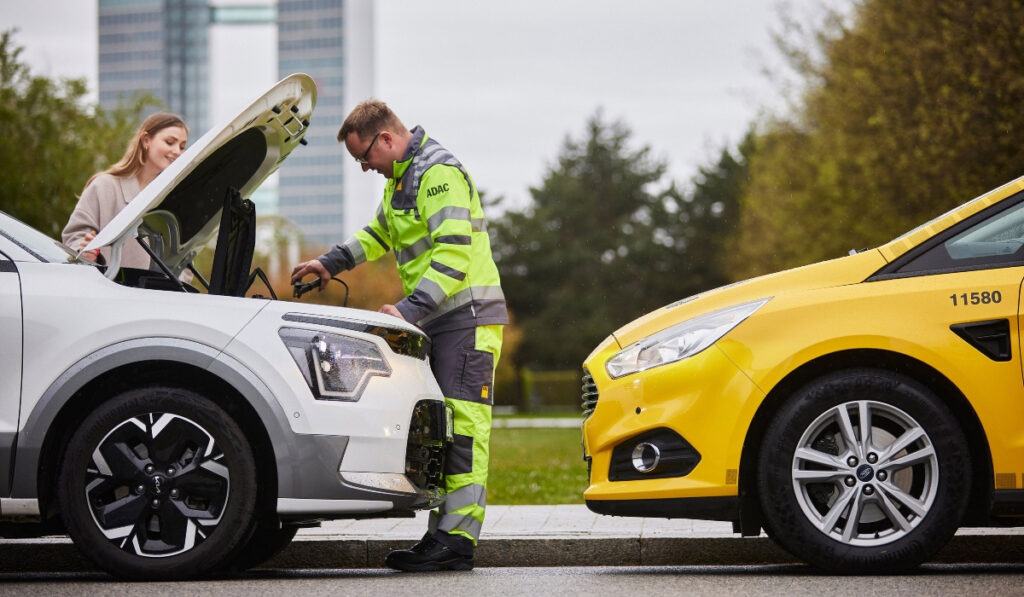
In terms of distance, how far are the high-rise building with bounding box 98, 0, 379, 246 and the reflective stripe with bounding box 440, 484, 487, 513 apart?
16610 cm

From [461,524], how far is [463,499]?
0.11 m

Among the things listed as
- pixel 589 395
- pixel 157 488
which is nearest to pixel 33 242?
pixel 157 488

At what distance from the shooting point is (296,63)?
179 m

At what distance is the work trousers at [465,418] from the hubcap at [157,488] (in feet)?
3.87

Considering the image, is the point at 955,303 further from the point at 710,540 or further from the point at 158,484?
the point at 158,484

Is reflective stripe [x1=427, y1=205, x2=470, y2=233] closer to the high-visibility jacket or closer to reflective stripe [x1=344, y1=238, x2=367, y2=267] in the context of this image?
the high-visibility jacket

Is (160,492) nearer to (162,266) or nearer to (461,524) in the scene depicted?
(162,266)

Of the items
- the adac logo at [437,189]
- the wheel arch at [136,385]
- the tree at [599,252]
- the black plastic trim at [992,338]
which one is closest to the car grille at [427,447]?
the wheel arch at [136,385]

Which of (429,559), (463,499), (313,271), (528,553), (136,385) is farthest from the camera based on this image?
(313,271)

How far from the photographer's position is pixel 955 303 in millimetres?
5215

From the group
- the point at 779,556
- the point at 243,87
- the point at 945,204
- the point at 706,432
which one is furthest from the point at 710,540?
the point at 243,87

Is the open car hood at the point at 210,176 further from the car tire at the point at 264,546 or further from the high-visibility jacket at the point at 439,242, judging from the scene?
the car tire at the point at 264,546

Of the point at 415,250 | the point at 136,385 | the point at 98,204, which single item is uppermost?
the point at 98,204

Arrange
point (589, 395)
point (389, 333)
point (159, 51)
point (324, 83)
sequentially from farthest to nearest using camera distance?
point (324, 83) → point (159, 51) → point (589, 395) → point (389, 333)
